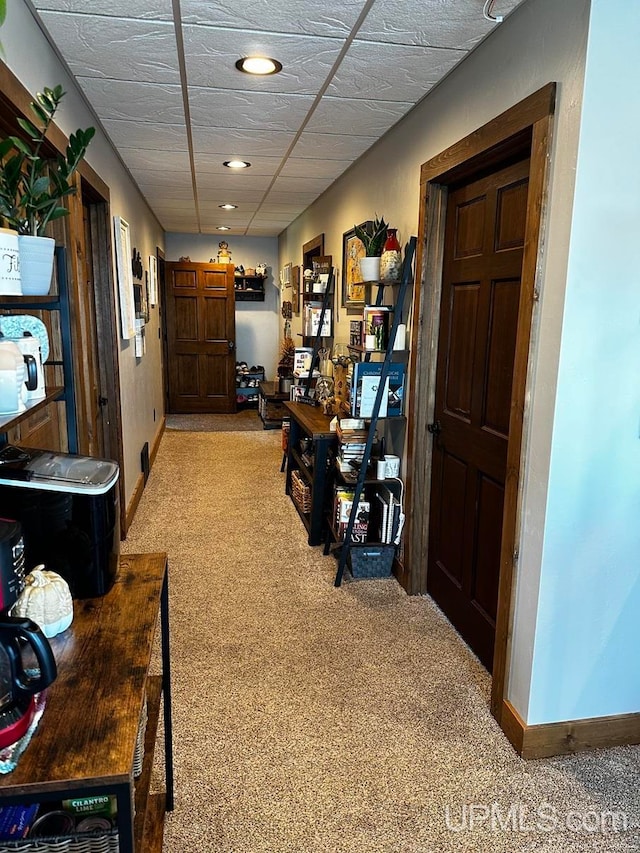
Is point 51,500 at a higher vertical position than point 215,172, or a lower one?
lower

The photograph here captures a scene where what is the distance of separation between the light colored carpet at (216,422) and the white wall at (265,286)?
99cm

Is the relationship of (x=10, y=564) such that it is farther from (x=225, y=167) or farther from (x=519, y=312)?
(x=225, y=167)

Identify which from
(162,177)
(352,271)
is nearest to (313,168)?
(352,271)

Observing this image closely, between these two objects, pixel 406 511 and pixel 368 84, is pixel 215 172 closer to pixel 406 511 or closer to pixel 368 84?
pixel 368 84

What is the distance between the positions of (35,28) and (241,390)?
255 inches

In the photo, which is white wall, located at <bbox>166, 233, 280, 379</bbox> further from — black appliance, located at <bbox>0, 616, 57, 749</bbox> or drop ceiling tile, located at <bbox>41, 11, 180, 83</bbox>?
black appliance, located at <bbox>0, 616, 57, 749</bbox>

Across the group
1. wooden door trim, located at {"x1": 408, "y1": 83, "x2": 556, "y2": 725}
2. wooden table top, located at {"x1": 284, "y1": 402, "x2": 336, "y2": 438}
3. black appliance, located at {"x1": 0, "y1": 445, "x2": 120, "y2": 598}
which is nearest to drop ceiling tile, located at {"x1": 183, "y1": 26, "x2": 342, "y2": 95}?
wooden door trim, located at {"x1": 408, "y1": 83, "x2": 556, "y2": 725}

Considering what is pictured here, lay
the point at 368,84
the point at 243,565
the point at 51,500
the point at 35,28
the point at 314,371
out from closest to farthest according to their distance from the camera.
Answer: the point at 51,500, the point at 35,28, the point at 368,84, the point at 243,565, the point at 314,371

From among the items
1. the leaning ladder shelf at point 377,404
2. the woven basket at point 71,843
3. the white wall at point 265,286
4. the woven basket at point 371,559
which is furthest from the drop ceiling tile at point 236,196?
the woven basket at point 71,843

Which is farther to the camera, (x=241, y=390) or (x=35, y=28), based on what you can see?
(x=241, y=390)

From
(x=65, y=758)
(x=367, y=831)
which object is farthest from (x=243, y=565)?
(x=65, y=758)

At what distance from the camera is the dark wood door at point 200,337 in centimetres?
764

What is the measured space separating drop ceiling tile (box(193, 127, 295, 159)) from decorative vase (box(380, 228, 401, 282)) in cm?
90

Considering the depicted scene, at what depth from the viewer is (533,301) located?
178cm
